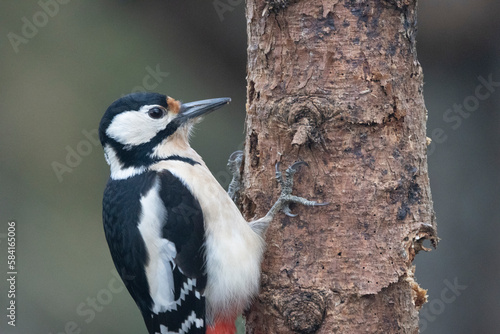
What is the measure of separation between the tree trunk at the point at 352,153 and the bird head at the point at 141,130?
60 centimetres

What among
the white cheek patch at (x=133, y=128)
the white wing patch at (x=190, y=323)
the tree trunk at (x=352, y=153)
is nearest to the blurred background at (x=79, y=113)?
the white cheek patch at (x=133, y=128)

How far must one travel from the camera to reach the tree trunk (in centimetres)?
229

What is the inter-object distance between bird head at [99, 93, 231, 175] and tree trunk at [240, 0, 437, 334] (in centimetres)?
60

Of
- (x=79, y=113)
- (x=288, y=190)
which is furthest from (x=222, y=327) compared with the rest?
(x=79, y=113)

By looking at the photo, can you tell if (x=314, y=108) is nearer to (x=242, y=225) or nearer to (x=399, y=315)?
(x=242, y=225)

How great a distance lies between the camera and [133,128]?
9.23ft

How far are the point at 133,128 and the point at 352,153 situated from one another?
1.05 metres

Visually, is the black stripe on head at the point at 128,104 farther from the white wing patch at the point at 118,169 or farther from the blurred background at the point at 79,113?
the blurred background at the point at 79,113

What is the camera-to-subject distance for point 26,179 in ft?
17.4

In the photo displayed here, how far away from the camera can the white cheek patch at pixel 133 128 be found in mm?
2816

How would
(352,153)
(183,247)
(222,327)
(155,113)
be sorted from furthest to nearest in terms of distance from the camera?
1. (155,113)
2. (222,327)
3. (183,247)
4. (352,153)

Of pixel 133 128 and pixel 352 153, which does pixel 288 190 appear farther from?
pixel 133 128

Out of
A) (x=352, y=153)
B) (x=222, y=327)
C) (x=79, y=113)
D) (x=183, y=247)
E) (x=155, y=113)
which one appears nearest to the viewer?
(x=352, y=153)

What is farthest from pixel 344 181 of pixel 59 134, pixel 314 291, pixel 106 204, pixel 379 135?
pixel 59 134
